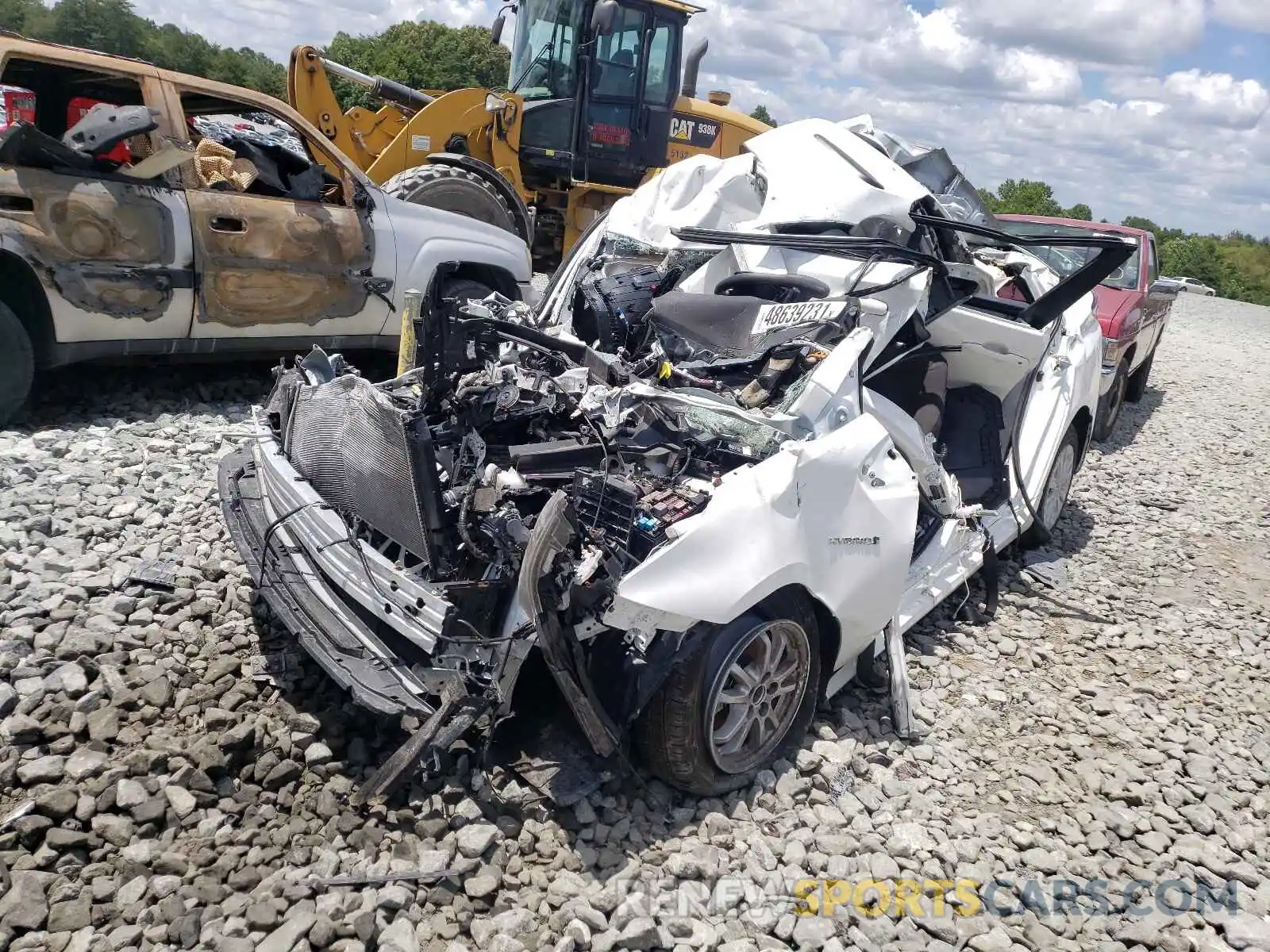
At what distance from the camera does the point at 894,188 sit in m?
4.54

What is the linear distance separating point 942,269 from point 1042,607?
1925 mm

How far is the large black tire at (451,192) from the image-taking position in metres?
8.28

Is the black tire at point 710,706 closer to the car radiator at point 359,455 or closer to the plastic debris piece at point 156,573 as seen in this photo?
the car radiator at point 359,455

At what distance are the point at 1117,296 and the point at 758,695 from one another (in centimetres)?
701

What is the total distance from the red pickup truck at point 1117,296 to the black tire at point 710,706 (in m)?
5.81

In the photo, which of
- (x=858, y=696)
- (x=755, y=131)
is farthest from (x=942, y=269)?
(x=755, y=131)

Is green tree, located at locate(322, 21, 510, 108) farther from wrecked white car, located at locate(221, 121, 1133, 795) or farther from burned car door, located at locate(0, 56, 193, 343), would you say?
wrecked white car, located at locate(221, 121, 1133, 795)

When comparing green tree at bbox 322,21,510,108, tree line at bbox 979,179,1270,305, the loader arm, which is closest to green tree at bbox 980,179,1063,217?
tree line at bbox 979,179,1270,305

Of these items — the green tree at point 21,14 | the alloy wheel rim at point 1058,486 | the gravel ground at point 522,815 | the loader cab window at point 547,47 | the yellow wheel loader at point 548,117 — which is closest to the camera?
the gravel ground at point 522,815

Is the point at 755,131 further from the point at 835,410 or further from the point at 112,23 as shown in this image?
the point at 112,23

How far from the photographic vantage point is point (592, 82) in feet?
32.4

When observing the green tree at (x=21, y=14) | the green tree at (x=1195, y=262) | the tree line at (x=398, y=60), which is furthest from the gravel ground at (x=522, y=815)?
the green tree at (x=1195, y=262)

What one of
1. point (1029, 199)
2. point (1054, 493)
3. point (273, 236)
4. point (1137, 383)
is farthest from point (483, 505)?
point (1029, 199)

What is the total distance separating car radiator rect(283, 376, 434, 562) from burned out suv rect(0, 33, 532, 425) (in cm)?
161
